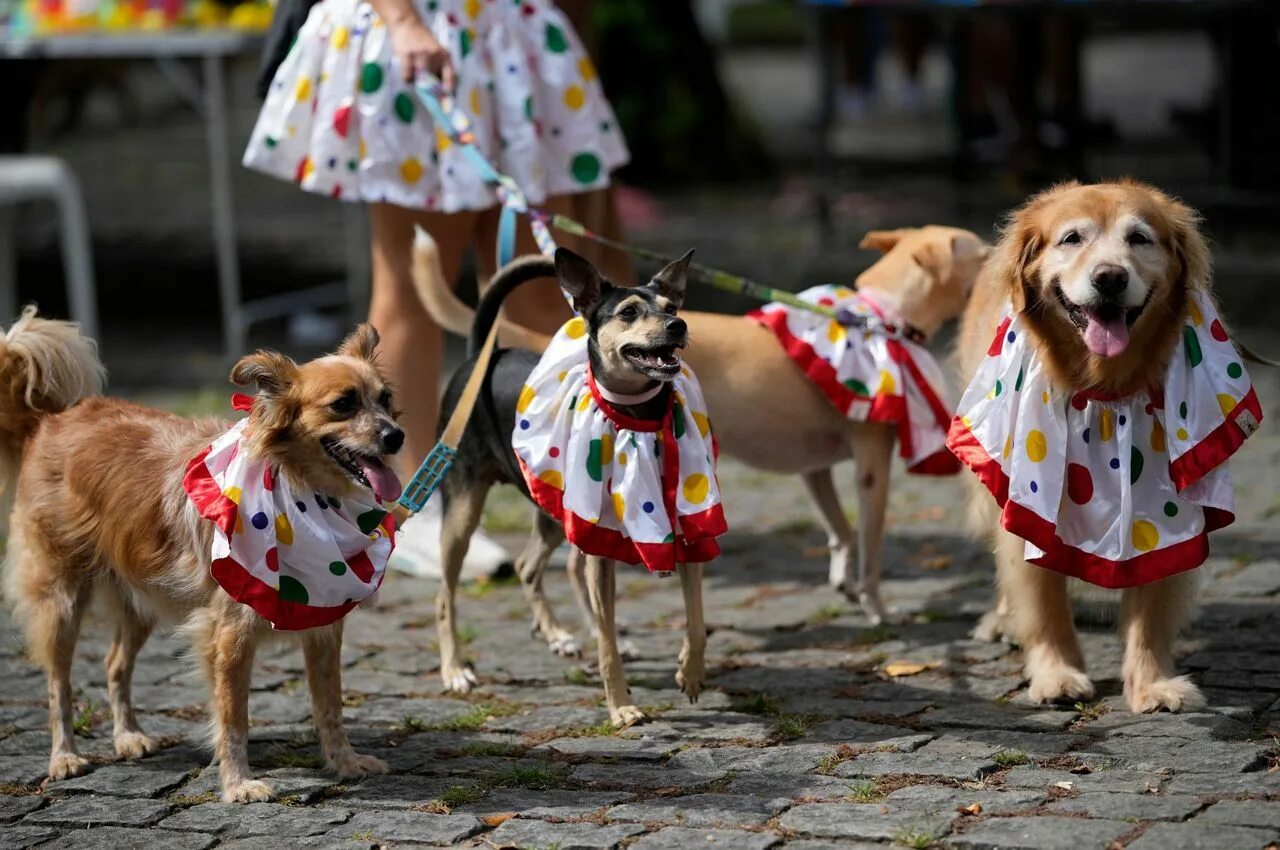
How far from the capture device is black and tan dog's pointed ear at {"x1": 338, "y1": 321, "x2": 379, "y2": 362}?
4258 millimetres

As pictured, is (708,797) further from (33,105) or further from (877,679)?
(33,105)

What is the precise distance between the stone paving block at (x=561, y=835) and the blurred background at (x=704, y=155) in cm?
387

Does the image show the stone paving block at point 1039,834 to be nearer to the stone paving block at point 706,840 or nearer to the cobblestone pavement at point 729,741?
the cobblestone pavement at point 729,741

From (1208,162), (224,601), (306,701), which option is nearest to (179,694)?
(306,701)

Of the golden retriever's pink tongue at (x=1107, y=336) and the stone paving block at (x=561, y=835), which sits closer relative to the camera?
the stone paving block at (x=561, y=835)

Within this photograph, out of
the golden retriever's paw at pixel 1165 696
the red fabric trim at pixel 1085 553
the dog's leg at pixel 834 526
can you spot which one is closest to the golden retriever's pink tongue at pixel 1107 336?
the red fabric trim at pixel 1085 553

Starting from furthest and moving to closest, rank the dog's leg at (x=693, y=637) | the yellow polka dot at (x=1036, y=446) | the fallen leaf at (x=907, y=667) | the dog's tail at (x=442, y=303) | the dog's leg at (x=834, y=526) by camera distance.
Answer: the dog's leg at (x=834, y=526)
the dog's tail at (x=442, y=303)
the fallen leaf at (x=907, y=667)
the dog's leg at (x=693, y=637)
the yellow polka dot at (x=1036, y=446)

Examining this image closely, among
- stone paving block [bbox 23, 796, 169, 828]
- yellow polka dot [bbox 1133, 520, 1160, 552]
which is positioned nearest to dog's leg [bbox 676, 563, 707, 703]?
yellow polka dot [bbox 1133, 520, 1160, 552]

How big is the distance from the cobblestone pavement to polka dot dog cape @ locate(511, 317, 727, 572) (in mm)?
534

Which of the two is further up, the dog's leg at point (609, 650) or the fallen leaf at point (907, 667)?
the dog's leg at point (609, 650)

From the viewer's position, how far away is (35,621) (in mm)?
4488

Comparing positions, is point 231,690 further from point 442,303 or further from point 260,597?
point 442,303

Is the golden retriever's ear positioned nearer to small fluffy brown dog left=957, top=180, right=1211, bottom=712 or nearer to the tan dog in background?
the tan dog in background

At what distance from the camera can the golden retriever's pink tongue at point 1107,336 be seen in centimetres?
421
